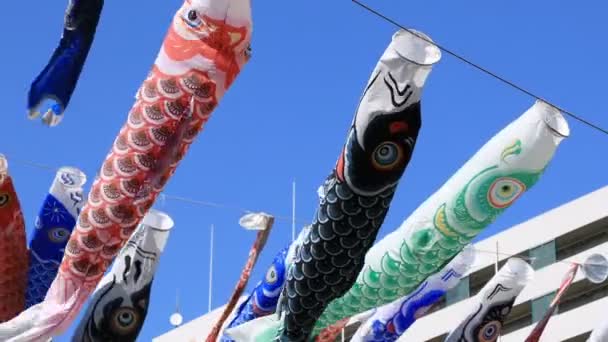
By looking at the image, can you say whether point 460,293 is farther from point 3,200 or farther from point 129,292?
point 129,292

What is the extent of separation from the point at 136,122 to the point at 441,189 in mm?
2810

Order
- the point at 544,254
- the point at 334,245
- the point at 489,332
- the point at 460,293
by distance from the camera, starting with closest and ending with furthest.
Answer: the point at 334,245
the point at 489,332
the point at 544,254
the point at 460,293

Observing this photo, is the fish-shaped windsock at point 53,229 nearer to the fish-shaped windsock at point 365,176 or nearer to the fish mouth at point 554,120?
the fish-shaped windsock at point 365,176

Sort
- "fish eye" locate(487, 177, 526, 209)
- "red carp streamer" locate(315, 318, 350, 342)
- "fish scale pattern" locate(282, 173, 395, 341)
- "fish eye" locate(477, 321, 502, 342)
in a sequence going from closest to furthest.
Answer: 1. "fish scale pattern" locate(282, 173, 395, 341)
2. "fish eye" locate(487, 177, 526, 209)
3. "red carp streamer" locate(315, 318, 350, 342)
4. "fish eye" locate(477, 321, 502, 342)

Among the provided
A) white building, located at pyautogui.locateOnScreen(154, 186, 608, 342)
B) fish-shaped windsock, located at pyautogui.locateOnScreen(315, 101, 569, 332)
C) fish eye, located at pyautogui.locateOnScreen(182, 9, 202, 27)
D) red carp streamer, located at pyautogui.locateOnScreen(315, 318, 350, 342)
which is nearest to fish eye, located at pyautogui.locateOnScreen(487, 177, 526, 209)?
fish-shaped windsock, located at pyautogui.locateOnScreen(315, 101, 569, 332)

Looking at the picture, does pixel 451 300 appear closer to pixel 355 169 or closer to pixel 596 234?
pixel 596 234

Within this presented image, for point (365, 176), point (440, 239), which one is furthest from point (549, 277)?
point (365, 176)

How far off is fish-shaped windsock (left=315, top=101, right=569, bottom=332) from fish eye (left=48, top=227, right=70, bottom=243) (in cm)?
230

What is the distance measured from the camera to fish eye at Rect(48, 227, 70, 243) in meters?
14.0

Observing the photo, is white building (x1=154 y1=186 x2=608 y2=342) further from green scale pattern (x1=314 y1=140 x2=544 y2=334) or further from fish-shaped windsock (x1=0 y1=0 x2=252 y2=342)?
fish-shaped windsock (x1=0 y1=0 x2=252 y2=342)

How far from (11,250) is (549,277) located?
64.3ft

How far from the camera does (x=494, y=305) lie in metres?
15.2

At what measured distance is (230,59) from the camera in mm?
11773

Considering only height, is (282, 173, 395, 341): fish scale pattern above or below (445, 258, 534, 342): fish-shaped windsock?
below
